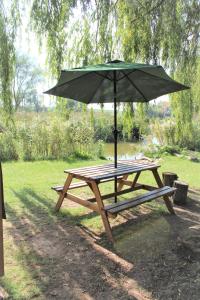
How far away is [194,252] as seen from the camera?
3.44m

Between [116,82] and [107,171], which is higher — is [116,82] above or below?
above

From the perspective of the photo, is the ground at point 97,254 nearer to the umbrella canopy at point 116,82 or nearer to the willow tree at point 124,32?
the umbrella canopy at point 116,82

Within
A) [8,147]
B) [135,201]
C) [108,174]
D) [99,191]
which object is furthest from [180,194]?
[8,147]

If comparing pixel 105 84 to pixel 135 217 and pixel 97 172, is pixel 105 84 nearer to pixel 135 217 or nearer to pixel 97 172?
pixel 97 172

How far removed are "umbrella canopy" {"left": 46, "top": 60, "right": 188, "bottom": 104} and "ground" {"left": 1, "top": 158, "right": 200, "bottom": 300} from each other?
1777mm

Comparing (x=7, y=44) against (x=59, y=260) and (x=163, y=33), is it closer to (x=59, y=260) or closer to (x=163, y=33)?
(x=163, y=33)

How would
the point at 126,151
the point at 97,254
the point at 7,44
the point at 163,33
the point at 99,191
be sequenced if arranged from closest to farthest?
the point at 97,254 < the point at 99,191 < the point at 7,44 < the point at 163,33 < the point at 126,151

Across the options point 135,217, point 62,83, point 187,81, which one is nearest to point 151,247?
point 135,217

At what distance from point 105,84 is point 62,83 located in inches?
36.9

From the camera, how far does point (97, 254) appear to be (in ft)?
11.2

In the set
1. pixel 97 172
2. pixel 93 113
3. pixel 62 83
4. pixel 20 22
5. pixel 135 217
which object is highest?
pixel 20 22

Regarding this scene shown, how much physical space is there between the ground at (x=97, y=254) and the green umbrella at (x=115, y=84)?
43.5 inches

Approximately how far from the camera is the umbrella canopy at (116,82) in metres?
4.17

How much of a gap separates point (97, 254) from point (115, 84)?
235cm
